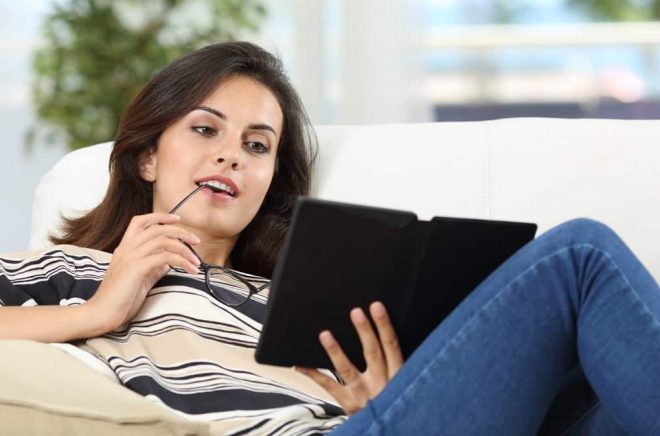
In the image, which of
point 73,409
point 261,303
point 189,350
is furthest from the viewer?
point 261,303

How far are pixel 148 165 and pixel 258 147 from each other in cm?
22

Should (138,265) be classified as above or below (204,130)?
below

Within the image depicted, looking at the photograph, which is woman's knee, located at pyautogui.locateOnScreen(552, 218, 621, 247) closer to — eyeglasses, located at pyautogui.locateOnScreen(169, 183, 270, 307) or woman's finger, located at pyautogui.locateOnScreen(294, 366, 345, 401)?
woman's finger, located at pyautogui.locateOnScreen(294, 366, 345, 401)

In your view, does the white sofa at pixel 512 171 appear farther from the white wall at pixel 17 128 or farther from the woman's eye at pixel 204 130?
the white wall at pixel 17 128

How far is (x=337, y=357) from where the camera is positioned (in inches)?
51.7

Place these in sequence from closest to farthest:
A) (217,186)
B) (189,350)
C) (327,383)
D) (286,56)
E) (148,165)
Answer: (327,383) → (189,350) → (217,186) → (148,165) → (286,56)

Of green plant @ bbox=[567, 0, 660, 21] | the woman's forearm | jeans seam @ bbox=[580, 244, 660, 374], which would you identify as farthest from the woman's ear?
green plant @ bbox=[567, 0, 660, 21]

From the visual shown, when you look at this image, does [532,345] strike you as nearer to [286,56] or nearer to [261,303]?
[261,303]

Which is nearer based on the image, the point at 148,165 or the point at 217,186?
the point at 217,186

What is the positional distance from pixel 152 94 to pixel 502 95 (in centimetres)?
245

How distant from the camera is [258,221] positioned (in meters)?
2.04

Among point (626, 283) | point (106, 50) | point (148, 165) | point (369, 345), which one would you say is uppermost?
point (106, 50)

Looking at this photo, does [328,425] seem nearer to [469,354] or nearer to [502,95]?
[469,354]

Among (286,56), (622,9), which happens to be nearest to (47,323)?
(286,56)
